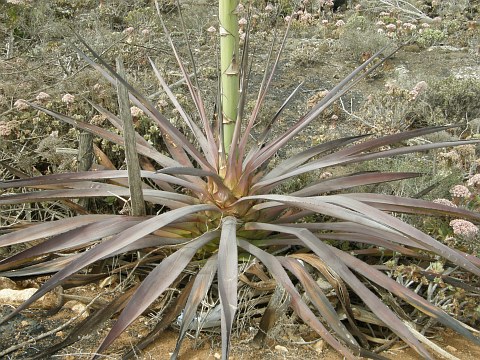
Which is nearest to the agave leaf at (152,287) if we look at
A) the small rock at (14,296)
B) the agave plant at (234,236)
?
the agave plant at (234,236)

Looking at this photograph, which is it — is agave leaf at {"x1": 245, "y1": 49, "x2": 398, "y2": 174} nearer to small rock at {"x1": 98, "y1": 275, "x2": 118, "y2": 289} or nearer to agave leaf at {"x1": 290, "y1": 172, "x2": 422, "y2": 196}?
agave leaf at {"x1": 290, "y1": 172, "x2": 422, "y2": 196}

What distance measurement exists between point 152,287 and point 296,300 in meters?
0.52

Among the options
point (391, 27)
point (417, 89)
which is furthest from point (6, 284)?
point (391, 27)

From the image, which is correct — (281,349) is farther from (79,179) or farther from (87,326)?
(79,179)

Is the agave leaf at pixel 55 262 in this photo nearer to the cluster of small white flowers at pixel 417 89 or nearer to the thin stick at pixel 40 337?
the thin stick at pixel 40 337

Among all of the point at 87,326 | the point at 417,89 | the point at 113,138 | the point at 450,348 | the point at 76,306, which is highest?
the point at 113,138

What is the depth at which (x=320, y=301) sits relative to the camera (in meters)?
2.14

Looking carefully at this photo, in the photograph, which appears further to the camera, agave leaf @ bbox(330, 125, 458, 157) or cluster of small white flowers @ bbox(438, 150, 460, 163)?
cluster of small white flowers @ bbox(438, 150, 460, 163)

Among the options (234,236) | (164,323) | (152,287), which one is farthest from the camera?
(234,236)

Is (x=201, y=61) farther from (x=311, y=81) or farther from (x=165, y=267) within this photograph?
(x=165, y=267)

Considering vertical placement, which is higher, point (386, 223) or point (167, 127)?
point (167, 127)

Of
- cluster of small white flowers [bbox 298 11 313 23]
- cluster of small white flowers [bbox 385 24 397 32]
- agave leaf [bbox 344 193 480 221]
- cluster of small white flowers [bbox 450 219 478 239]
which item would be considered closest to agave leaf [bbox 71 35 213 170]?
agave leaf [bbox 344 193 480 221]

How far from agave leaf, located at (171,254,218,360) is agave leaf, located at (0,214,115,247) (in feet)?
1.67

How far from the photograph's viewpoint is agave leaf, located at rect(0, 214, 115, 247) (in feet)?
7.70
